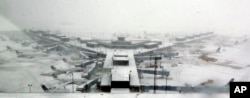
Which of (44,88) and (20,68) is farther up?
→ (20,68)

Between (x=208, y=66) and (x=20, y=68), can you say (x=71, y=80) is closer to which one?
(x=20, y=68)

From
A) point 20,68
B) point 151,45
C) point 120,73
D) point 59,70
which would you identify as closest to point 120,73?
point 120,73

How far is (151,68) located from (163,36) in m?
0.23

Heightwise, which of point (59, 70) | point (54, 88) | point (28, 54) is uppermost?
point (28, 54)

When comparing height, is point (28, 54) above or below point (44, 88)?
above

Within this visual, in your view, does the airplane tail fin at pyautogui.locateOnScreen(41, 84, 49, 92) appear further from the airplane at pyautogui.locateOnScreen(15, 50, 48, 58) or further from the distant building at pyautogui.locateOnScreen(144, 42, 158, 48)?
the distant building at pyautogui.locateOnScreen(144, 42, 158, 48)

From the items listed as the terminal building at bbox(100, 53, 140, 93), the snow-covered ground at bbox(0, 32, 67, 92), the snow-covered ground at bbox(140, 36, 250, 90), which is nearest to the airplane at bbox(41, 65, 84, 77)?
the snow-covered ground at bbox(0, 32, 67, 92)

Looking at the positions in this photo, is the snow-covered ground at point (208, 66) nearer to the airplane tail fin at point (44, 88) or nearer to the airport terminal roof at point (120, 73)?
the airport terminal roof at point (120, 73)

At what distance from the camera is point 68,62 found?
1.57 m

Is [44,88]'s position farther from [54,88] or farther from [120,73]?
[120,73]

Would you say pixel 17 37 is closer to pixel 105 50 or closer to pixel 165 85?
pixel 105 50

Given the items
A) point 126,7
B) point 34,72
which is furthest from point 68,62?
point 126,7

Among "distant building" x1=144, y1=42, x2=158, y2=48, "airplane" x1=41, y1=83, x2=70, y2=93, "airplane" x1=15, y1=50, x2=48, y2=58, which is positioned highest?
"distant building" x1=144, y1=42, x2=158, y2=48

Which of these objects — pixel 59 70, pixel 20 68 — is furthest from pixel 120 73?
pixel 20 68
